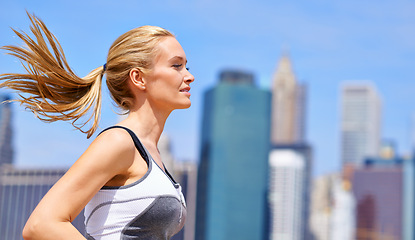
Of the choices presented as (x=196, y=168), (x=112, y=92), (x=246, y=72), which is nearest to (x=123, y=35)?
(x=112, y=92)

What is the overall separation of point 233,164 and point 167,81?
13506 cm

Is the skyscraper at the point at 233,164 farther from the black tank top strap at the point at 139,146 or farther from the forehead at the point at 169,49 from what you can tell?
the black tank top strap at the point at 139,146

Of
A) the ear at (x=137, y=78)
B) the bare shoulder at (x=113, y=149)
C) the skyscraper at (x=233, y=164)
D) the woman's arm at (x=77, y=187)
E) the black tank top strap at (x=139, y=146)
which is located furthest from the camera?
the skyscraper at (x=233, y=164)

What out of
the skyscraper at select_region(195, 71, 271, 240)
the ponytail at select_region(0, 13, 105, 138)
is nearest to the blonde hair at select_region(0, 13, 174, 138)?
the ponytail at select_region(0, 13, 105, 138)

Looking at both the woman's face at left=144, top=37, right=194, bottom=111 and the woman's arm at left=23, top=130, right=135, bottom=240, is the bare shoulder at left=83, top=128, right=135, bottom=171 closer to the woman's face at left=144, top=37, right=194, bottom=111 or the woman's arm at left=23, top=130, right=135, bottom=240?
the woman's arm at left=23, top=130, right=135, bottom=240

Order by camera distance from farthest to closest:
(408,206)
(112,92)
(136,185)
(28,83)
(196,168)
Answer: (408,206) < (196,168) < (112,92) < (28,83) < (136,185)

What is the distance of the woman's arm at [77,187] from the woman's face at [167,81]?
13.8 inches

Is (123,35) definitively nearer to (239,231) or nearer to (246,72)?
(239,231)

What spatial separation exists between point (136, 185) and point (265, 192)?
135835 millimetres

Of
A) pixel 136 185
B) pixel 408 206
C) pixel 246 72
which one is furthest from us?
pixel 408 206

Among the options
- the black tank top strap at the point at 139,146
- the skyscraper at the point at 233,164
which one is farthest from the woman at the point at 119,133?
the skyscraper at the point at 233,164

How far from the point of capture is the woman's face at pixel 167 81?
104 inches

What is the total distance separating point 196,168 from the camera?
15062 cm

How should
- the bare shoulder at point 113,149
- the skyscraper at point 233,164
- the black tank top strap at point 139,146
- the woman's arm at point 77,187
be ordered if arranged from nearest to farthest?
the woman's arm at point 77,187 → the bare shoulder at point 113,149 → the black tank top strap at point 139,146 → the skyscraper at point 233,164
